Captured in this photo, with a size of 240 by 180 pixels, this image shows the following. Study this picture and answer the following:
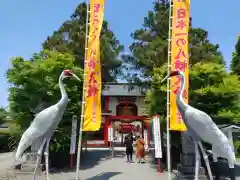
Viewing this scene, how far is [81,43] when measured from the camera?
64.6 ft

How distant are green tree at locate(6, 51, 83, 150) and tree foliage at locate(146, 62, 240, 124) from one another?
3.86 meters

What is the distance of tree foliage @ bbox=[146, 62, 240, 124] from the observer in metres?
12.3

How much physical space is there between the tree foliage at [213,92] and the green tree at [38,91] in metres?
3.86

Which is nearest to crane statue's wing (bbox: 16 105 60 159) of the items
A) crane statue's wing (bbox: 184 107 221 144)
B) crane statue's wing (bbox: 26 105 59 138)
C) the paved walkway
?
crane statue's wing (bbox: 26 105 59 138)

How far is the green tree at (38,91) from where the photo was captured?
12695 mm

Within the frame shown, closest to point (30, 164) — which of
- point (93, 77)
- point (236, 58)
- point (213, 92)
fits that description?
point (93, 77)

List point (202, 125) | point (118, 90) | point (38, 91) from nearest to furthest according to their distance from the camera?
point (202, 125) < point (38, 91) < point (118, 90)

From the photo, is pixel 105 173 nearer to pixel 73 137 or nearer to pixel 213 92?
pixel 73 137

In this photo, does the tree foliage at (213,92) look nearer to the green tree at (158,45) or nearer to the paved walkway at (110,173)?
the paved walkway at (110,173)

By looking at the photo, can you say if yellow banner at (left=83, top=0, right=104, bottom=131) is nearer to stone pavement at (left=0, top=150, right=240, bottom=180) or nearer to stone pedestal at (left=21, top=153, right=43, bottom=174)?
stone pavement at (left=0, top=150, right=240, bottom=180)

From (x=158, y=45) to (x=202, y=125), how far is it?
10.4 m

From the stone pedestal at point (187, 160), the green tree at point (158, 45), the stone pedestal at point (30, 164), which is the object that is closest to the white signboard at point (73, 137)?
the stone pedestal at point (30, 164)

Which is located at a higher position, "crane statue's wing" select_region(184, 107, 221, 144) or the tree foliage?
the tree foliage

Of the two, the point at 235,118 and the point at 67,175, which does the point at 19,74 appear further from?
the point at 235,118
